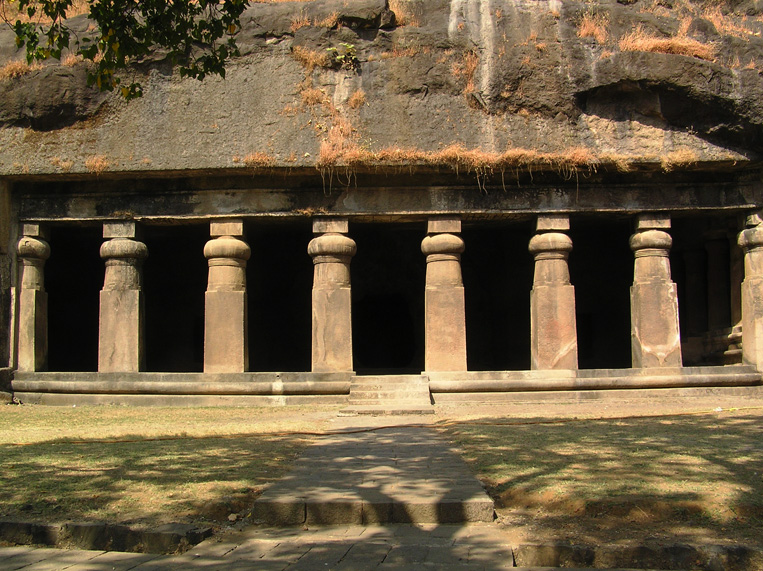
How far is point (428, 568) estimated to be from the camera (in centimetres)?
318

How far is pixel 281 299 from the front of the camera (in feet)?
53.7

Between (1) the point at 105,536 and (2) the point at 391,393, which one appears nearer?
(1) the point at 105,536

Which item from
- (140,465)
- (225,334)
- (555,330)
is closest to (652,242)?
(555,330)

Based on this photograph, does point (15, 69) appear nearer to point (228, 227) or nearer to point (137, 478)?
point (228, 227)

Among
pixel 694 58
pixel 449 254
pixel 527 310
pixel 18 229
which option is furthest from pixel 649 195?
pixel 18 229

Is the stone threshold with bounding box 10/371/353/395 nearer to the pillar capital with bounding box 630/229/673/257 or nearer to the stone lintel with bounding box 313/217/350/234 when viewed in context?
the stone lintel with bounding box 313/217/350/234

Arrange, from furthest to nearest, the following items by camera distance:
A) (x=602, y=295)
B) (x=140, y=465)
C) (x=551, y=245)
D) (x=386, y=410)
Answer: (x=602, y=295) → (x=551, y=245) → (x=386, y=410) → (x=140, y=465)

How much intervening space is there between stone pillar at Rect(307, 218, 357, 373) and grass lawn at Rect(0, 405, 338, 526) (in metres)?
2.59

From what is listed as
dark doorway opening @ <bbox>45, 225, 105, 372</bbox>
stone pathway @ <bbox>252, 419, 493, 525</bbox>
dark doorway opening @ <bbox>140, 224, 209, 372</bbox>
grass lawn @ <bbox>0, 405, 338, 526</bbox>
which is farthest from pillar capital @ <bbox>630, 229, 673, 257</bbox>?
dark doorway opening @ <bbox>45, 225, 105, 372</bbox>

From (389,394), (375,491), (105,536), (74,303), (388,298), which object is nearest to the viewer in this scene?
(105,536)

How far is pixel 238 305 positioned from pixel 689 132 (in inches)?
295

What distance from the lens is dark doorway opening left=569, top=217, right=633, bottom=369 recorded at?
16016 millimetres

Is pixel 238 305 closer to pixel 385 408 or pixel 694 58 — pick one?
pixel 385 408

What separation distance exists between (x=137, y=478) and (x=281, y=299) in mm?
11799
